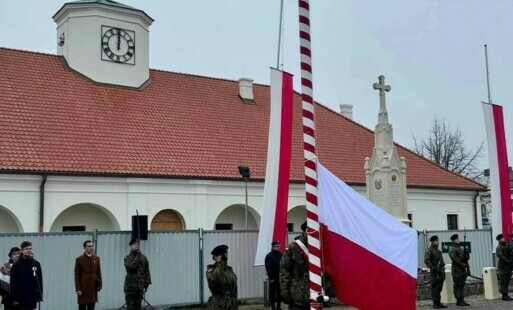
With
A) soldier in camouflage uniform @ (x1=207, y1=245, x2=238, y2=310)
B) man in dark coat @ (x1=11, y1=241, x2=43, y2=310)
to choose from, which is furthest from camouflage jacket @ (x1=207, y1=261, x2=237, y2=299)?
man in dark coat @ (x1=11, y1=241, x2=43, y2=310)

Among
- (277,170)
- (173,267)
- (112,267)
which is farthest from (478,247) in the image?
(112,267)

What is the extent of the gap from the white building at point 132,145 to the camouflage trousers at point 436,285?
997 centimetres

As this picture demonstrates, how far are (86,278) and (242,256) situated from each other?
5.86 m

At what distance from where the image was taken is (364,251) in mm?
7371

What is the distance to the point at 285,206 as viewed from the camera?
15.6 m

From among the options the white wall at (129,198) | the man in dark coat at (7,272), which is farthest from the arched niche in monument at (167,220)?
the man in dark coat at (7,272)

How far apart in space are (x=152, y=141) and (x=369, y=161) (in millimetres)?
8460

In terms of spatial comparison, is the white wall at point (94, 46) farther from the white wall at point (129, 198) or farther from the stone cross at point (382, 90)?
the stone cross at point (382, 90)

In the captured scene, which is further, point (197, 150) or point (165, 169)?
point (197, 150)

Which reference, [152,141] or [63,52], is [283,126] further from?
[63,52]

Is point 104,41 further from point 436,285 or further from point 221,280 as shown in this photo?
point 221,280

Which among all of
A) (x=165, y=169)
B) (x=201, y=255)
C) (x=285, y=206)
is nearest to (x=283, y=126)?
(x=285, y=206)

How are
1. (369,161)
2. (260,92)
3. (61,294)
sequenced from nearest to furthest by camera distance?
(61,294) < (369,161) < (260,92)

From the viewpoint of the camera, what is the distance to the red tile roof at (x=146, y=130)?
841 inches
